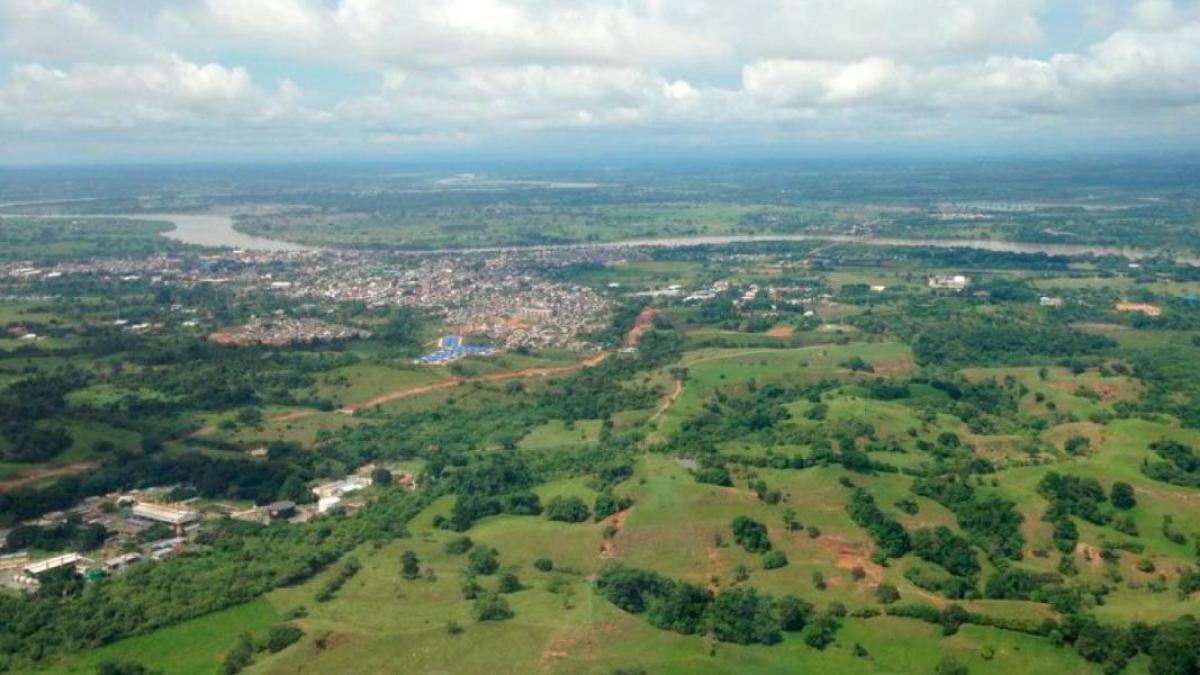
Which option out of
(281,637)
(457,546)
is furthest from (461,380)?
(281,637)

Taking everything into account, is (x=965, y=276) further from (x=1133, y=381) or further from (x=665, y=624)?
(x=665, y=624)

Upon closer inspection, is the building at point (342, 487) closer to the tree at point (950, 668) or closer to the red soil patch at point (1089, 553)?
the tree at point (950, 668)

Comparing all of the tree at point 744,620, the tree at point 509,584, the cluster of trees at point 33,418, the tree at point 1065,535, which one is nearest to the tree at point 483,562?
the tree at point 509,584

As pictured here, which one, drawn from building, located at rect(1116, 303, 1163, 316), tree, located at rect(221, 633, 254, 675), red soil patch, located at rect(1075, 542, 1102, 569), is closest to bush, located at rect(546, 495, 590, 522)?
tree, located at rect(221, 633, 254, 675)

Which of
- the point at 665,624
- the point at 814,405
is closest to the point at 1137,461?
the point at 814,405

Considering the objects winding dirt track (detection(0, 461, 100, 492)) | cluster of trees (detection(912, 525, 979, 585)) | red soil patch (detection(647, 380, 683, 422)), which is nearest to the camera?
cluster of trees (detection(912, 525, 979, 585))

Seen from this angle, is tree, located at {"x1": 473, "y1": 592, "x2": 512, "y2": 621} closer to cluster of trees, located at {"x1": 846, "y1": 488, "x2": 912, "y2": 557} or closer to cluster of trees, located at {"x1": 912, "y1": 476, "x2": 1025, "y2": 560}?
cluster of trees, located at {"x1": 846, "y1": 488, "x2": 912, "y2": 557}
